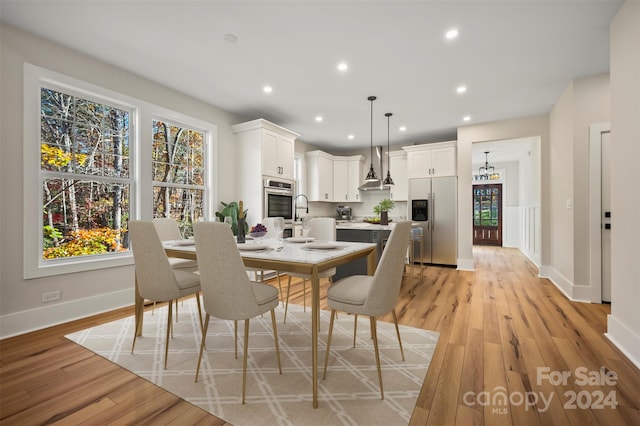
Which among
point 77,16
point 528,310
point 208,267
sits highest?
point 77,16

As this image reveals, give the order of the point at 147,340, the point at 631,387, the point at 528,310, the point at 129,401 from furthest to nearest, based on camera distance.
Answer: the point at 528,310, the point at 147,340, the point at 631,387, the point at 129,401

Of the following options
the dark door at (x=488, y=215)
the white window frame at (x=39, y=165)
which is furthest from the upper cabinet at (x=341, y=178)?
the dark door at (x=488, y=215)

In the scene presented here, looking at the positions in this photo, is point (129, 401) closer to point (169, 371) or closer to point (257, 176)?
point (169, 371)

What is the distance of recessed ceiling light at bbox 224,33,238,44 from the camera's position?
98.8 inches

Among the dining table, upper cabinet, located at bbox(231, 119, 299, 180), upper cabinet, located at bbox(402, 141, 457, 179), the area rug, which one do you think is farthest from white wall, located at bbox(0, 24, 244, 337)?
upper cabinet, located at bbox(402, 141, 457, 179)

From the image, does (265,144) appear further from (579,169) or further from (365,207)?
(579,169)

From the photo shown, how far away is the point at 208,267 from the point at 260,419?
81 cm

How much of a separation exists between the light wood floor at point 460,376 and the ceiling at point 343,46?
258 centimetres

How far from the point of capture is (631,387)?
5.45 ft

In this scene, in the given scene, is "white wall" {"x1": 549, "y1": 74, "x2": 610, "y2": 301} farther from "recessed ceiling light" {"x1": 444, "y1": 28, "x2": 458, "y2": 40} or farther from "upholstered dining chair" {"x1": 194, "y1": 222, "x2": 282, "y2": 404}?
"upholstered dining chair" {"x1": 194, "y1": 222, "x2": 282, "y2": 404}

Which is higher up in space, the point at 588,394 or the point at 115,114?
the point at 115,114

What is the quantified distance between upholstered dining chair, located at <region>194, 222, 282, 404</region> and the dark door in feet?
29.1

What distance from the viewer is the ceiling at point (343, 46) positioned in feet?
7.19

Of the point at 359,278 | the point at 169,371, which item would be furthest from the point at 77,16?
the point at 359,278
